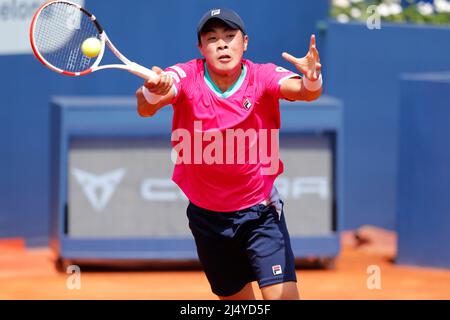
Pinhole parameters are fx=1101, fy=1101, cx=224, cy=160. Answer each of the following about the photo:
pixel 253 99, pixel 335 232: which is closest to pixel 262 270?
pixel 253 99

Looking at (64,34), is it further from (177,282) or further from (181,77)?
(177,282)

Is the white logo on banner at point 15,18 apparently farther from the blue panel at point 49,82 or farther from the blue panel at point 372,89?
the blue panel at point 372,89

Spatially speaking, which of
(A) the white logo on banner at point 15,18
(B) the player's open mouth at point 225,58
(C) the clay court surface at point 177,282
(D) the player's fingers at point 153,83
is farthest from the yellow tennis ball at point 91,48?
(A) the white logo on banner at point 15,18

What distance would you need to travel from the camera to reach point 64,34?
5180 millimetres

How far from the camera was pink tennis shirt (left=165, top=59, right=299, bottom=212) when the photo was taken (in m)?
4.88

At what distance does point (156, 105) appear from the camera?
475cm

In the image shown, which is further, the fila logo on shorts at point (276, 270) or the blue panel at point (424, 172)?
the blue panel at point (424, 172)

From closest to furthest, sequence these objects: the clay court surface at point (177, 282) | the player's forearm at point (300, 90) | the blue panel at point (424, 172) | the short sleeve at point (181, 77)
Answer: the player's forearm at point (300, 90), the short sleeve at point (181, 77), the clay court surface at point (177, 282), the blue panel at point (424, 172)

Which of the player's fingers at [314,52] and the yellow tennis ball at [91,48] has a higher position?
the yellow tennis ball at [91,48]

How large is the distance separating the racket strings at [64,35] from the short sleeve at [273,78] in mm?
813

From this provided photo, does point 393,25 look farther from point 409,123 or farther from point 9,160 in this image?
point 9,160

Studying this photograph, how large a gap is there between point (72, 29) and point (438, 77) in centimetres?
423

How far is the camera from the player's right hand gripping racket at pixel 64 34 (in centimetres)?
504

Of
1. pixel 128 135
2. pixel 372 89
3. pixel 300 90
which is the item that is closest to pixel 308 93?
pixel 300 90
